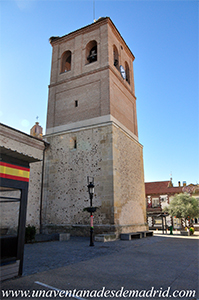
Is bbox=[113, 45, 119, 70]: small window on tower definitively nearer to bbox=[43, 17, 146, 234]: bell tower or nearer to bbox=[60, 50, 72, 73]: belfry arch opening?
bbox=[43, 17, 146, 234]: bell tower

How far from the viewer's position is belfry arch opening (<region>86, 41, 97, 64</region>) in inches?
698

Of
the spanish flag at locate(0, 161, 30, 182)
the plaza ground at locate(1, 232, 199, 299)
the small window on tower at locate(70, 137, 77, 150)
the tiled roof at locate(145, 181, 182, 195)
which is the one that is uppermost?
the small window on tower at locate(70, 137, 77, 150)

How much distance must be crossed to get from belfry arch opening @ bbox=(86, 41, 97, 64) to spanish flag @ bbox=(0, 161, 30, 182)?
15037mm

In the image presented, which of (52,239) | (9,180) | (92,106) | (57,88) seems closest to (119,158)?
(92,106)

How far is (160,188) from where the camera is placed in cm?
3916

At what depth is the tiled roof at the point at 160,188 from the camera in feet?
123

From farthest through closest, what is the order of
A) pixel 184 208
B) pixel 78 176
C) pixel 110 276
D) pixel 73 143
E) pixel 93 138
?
pixel 184 208 → pixel 73 143 → pixel 93 138 → pixel 78 176 → pixel 110 276

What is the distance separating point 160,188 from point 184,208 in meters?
13.5

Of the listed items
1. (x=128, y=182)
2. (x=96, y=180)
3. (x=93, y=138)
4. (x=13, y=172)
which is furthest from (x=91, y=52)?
(x=13, y=172)

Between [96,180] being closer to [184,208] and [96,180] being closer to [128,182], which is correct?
[128,182]

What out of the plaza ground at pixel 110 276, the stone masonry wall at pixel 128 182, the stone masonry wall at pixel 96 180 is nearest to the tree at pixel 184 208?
the stone masonry wall at pixel 128 182

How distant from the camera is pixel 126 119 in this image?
17.7m

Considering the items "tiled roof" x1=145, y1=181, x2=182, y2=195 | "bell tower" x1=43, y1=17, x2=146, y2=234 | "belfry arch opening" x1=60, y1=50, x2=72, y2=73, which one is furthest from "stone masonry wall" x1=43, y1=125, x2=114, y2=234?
"tiled roof" x1=145, y1=181, x2=182, y2=195

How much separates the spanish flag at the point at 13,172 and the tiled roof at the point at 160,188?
117 ft
